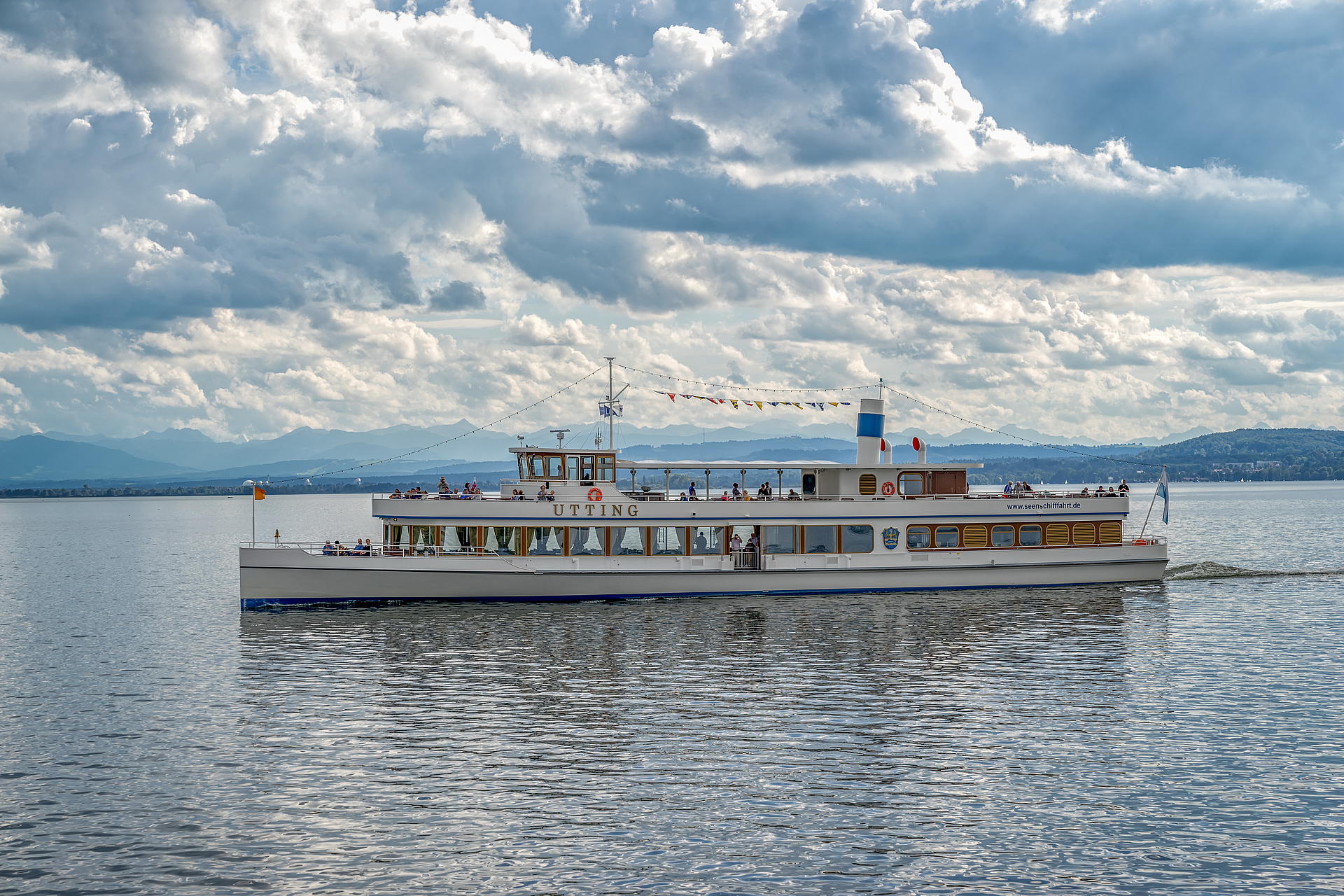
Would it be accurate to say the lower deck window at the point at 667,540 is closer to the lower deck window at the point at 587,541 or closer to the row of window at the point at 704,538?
the row of window at the point at 704,538

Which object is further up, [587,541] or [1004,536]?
[587,541]

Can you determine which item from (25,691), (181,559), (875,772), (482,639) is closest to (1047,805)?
(875,772)

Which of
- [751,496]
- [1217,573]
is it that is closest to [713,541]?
[751,496]

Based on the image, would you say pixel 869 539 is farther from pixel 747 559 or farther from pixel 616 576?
pixel 616 576

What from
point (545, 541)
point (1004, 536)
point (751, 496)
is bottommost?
point (1004, 536)

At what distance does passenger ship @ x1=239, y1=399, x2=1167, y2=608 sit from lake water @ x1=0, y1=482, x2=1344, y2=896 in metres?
2.68

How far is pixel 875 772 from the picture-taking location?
21609 millimetres

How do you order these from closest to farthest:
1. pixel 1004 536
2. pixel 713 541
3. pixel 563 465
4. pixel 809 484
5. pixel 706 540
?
1. pixel 563 465
2. pixel 706 540
3. pixel 713 541
4. pixel 1004 536
5. pixel 809 484

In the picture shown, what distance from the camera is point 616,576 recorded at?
47.4 m

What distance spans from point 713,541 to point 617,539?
4395 mm

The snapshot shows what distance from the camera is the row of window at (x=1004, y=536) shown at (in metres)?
51.0

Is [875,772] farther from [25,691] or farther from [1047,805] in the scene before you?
[25,691]

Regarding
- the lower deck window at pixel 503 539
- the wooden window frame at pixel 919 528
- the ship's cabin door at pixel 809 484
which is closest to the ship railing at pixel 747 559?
the ship's cabin door at pixel 809 484

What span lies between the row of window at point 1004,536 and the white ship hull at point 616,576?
49 centimetres
